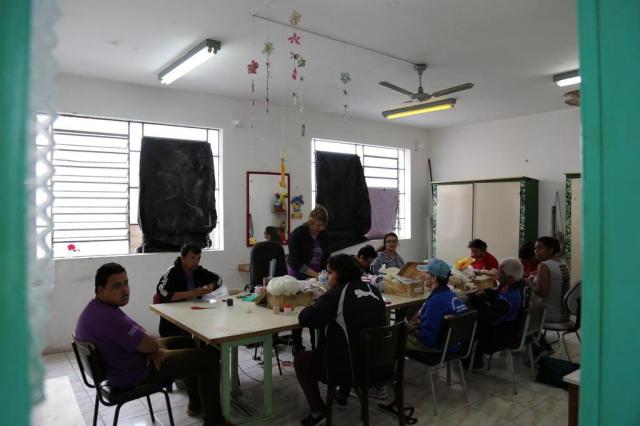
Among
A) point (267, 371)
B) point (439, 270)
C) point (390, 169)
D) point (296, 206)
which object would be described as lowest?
point (267, 371)

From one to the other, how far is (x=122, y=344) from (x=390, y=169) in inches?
243

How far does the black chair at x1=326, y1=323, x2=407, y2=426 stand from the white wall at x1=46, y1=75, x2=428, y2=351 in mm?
3068

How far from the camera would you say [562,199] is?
6.55 m

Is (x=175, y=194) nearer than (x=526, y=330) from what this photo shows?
No

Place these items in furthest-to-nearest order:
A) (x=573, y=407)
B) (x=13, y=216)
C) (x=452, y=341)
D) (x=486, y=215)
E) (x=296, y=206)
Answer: (x=486, y=215) → (x=296, y=206) → (x=452, y=341) → (x=573, y=407) → (x=13, y=216)

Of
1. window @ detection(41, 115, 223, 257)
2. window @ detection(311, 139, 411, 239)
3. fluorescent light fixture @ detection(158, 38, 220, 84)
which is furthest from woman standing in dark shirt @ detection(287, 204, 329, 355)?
window @ detection(311, 139, 411, 239)

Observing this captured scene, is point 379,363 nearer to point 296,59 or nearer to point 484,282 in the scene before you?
point 484,282

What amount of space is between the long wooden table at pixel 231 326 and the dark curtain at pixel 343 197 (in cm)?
329

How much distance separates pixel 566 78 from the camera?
4.78m

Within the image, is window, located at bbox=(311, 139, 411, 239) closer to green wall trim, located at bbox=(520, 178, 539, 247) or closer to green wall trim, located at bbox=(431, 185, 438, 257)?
green wall trim, located at bbox=(431, 185, 438, 257)

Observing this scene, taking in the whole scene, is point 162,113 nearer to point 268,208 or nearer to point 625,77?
point 268,208

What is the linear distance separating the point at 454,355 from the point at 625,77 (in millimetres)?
2897

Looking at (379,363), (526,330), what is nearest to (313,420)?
(379,363)

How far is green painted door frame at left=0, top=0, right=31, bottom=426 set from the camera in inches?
18.8
